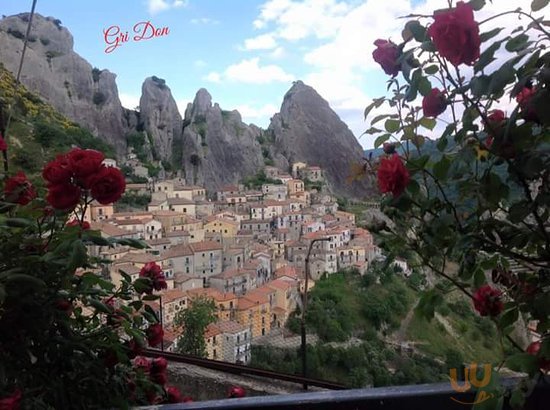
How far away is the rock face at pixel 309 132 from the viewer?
94.2ft

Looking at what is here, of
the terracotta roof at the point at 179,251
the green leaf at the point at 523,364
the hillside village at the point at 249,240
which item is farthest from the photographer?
the terracotta roof at the point at 179,251

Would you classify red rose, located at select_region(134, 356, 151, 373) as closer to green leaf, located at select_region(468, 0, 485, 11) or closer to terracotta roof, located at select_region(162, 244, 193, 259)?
green leaf, located at select_region(468, 0, 485, 11)

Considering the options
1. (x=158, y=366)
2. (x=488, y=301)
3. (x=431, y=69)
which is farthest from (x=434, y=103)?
(x=158, y=366)

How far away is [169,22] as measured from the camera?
1.46 m

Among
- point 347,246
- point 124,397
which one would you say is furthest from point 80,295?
point 347,246

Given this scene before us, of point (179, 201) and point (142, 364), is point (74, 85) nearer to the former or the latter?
point (179, 201)

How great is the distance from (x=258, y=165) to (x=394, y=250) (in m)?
34.4

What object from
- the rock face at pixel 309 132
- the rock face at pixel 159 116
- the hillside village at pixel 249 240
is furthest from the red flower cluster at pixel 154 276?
the rock face at pixel 159 116

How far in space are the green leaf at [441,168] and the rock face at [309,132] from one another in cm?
2716

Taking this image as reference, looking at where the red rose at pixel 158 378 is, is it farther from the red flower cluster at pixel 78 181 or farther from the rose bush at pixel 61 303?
the red flower cluster at pixel 78 181

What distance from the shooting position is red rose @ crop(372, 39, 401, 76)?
2.17 feet

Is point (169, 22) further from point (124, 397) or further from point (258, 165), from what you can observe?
point (258, 165)

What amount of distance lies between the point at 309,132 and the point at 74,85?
1685 cm

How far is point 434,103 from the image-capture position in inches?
24.3
